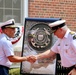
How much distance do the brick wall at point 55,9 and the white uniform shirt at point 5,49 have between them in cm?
485

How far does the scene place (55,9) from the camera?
11680 mm

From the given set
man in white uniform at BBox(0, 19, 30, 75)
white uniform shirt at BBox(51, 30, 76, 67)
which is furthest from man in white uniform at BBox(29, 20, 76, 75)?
man in white uniform at BBox(0, 19, 30, 75)

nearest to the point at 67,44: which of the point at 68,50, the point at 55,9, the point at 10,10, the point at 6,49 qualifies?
the point at 68,50

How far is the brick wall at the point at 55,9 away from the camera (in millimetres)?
11414

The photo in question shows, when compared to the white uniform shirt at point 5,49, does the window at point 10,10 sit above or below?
above

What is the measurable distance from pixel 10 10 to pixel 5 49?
16.1ft

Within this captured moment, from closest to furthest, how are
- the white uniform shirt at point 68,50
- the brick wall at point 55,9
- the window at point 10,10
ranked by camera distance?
the white uniform shirt at point 68,50 → the window at point 10,10 → the brick wall at point 55,9

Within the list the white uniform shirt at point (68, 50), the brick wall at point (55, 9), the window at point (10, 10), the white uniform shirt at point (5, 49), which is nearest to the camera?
the white uniform shirt at point (68, 50)

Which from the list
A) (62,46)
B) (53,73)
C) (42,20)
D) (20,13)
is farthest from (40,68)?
(20,13)

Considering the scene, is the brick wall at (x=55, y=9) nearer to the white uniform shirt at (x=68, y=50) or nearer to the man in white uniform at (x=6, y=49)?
the man in white uniform at (x=6, y=49)

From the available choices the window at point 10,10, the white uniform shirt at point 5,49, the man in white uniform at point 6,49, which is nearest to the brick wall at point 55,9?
the window at point 10,10

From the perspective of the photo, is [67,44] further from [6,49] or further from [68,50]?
[6,49]

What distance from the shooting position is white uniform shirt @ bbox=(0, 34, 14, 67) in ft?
21.4

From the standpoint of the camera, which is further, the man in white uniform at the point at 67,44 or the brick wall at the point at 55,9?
the brick wall at the point at 55,9
